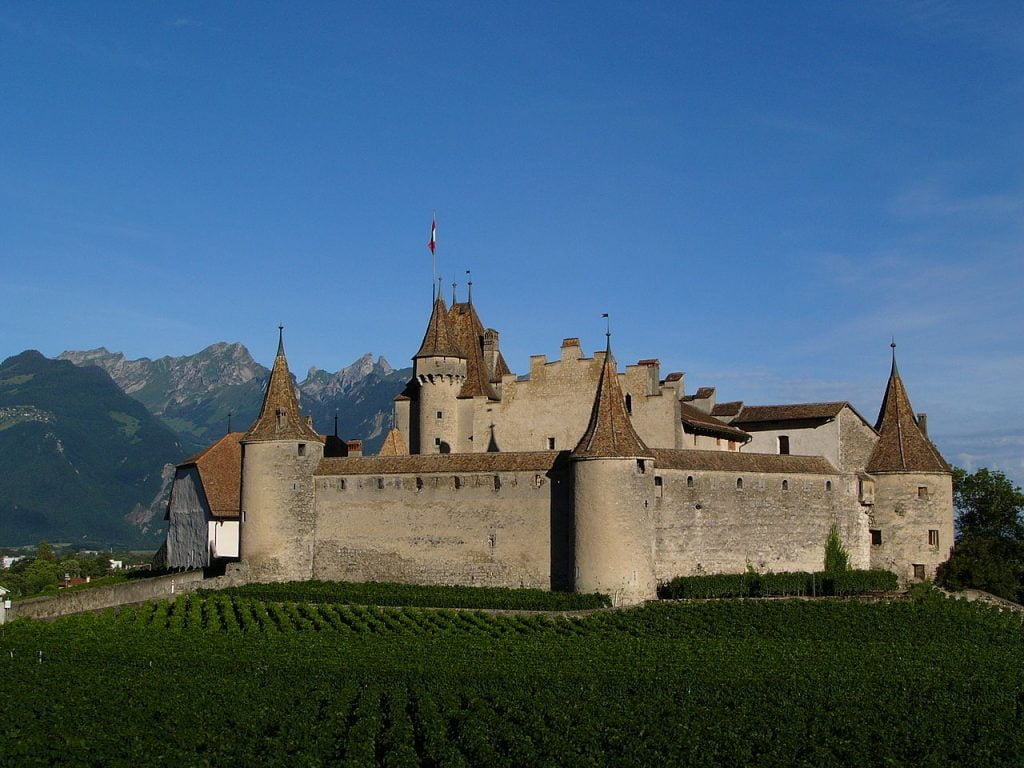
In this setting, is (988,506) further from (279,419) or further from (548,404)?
(279,419)

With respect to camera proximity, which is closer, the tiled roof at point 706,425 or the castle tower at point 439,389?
the tiled roof at point 706,425

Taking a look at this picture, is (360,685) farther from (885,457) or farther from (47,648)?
(885,457)

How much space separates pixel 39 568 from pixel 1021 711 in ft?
300

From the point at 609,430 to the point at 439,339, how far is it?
43.8 ft

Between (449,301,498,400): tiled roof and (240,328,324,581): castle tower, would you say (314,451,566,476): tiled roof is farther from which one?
(449,301,498,400): tiled roof

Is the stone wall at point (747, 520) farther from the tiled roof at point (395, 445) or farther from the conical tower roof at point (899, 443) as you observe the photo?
the tiled roof at point (395, 445)

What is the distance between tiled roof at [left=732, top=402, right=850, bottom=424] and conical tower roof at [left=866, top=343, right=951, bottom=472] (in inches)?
88.4

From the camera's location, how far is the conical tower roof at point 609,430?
43.5 m

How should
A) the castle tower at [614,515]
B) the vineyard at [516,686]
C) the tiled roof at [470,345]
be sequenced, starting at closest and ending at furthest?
the vineyard at [516,686] → the castle tower at [614,515] → the tiled roof at [470,345]

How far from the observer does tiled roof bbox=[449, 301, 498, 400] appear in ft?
180

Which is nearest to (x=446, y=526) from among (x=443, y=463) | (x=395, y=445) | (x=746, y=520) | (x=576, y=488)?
(x=443, y=463)

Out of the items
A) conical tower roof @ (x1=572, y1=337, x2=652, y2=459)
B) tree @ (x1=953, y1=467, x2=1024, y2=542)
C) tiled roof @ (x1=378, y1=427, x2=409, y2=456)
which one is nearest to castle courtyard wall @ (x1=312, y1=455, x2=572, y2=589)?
conical tower roof @ (x1=572, y1=337, x2=652, y2=459)

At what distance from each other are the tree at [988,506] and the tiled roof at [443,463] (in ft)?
80.6

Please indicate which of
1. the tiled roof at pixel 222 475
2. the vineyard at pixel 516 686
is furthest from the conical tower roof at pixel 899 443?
the tiled roof at pixel 222 475
